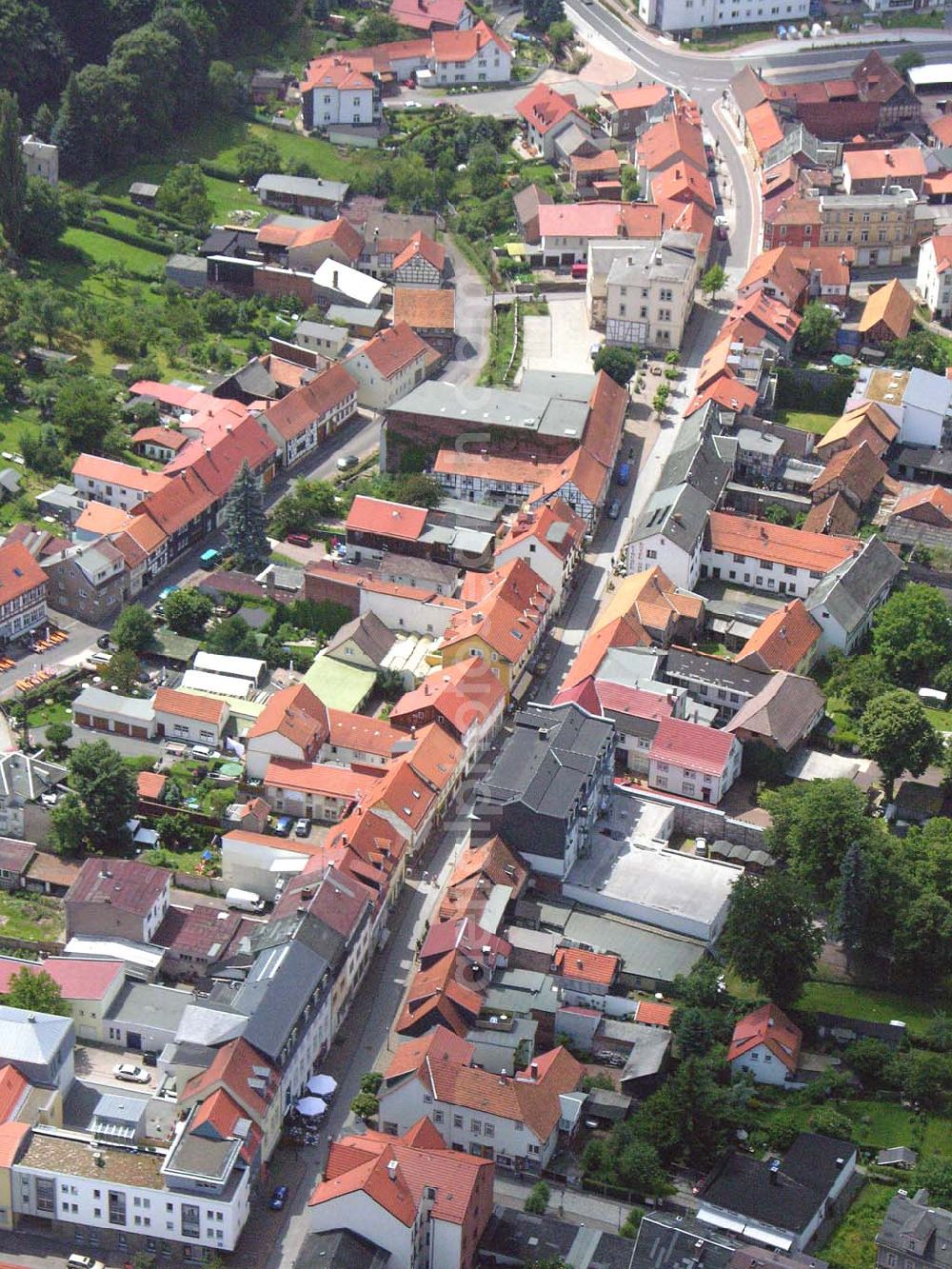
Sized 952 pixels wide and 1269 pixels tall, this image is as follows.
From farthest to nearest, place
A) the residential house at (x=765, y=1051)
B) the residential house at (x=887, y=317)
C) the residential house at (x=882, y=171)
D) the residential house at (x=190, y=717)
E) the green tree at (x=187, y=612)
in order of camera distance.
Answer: the residential house at (x=882, y=171) → the residential house at (x=887, y=317) → the green tree at (x=187, y=612) → the residential house at (x=190, y=717) → the residential house at (x=765, y=1051)

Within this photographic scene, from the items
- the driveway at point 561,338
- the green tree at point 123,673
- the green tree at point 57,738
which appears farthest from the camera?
the driveway at point 561,338

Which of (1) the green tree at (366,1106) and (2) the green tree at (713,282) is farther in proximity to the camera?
(2) the green tree at (713,282)

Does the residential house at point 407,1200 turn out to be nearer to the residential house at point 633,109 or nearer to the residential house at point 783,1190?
the residential house at point 783,1190

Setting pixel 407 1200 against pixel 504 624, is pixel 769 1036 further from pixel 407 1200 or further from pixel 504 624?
pixel 504 624

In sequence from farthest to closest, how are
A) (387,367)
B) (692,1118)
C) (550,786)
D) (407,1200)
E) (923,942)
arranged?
(387,367)
(550,786)
(923,942)
(692,1118)
(407,1200)

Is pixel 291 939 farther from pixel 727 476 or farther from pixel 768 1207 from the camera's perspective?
pixel 727 476

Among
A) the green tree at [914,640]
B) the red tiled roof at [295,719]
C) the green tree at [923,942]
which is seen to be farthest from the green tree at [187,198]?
the green tree at [923,942]

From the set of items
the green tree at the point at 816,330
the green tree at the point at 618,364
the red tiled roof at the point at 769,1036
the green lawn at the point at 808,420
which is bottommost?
the red tiled roof at the point at 769,1036

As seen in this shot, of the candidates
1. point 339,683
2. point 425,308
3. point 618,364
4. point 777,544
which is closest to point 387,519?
point 339,683
